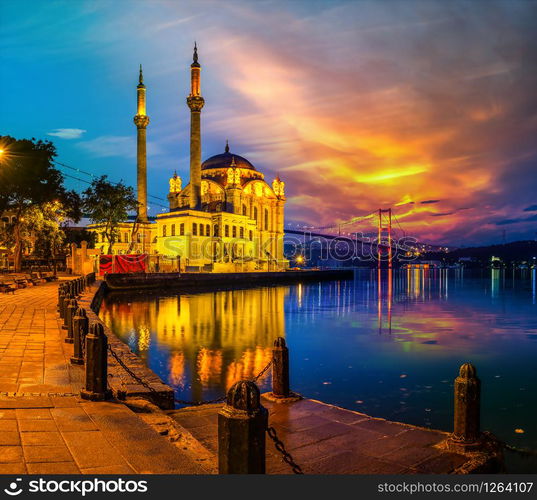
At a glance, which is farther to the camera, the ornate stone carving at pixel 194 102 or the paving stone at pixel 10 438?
the ornate stone carving at pixel 194 102

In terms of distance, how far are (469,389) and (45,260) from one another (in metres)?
54.0

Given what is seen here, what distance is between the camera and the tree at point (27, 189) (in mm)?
34406

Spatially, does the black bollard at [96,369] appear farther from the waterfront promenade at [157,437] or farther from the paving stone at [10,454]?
the paving stone at [10,454]

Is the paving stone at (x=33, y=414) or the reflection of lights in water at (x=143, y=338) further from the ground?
the paving stone at (x=33, y=414)

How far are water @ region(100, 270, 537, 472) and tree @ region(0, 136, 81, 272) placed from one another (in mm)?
12204

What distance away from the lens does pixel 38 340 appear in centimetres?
1016

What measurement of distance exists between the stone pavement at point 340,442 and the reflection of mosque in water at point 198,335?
3920 millimetres

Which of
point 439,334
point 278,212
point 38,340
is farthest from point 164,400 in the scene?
point 278,212

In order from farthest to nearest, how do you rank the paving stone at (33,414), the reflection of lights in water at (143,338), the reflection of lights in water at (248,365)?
the reflection of lights in water at (143,338) < the reflection of lights in water at (248,365) < the paving stone at (33,414)

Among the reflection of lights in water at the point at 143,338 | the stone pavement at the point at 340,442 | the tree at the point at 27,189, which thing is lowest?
the reflection of lights in water at the point at 143,338

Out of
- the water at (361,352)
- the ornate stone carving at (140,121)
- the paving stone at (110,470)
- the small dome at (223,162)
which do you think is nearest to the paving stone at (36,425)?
the paving stone at (110,470)

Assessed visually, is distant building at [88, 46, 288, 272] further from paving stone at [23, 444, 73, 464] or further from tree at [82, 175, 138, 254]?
paving stone at [23, 444, 73, 464]

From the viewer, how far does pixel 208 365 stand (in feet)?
43.5

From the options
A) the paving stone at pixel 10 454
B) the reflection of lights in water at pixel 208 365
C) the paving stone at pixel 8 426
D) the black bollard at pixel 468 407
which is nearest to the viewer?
the paving stone at pixel 10 454
